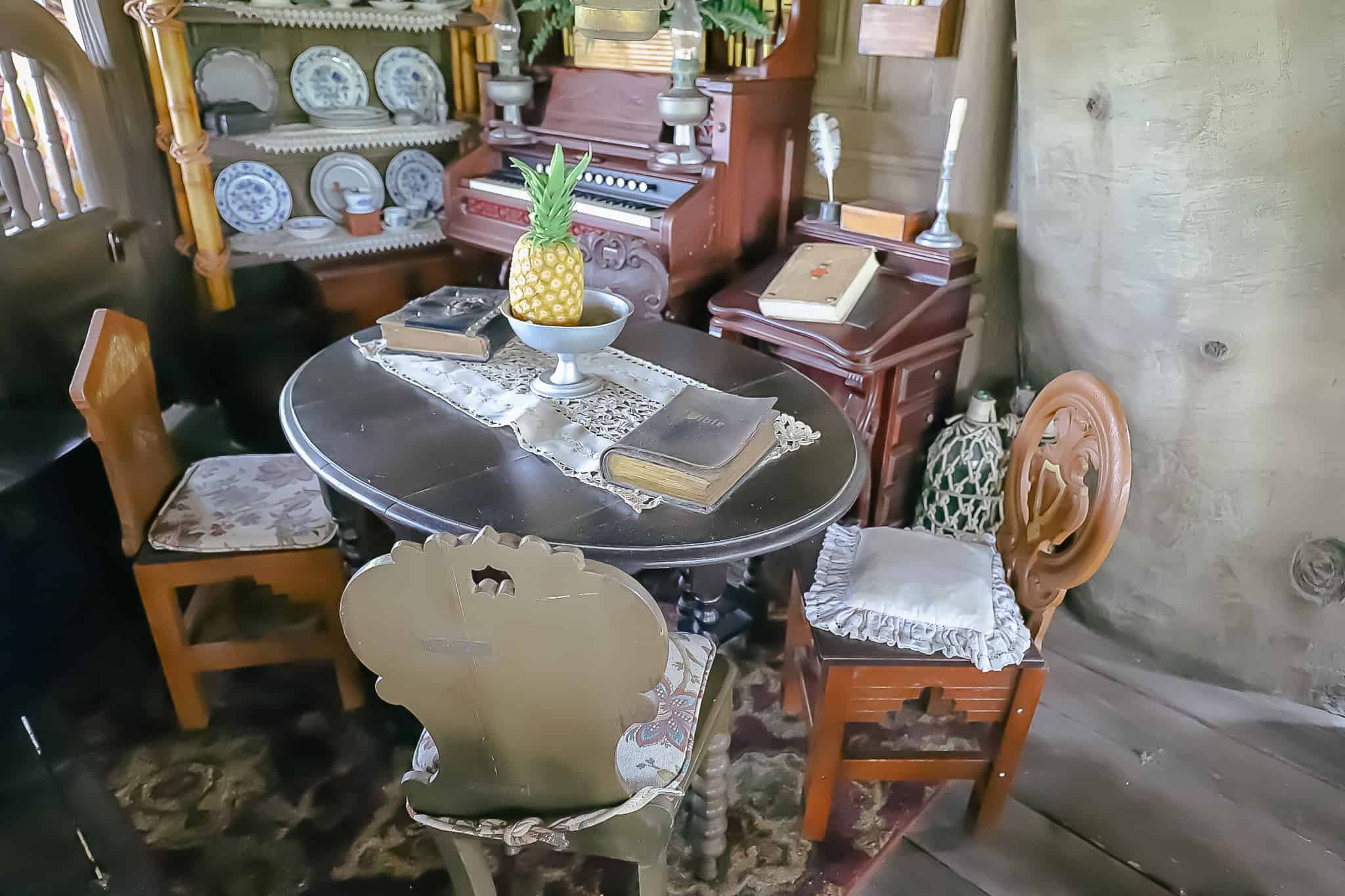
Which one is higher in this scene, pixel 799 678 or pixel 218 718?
pixel 799 678

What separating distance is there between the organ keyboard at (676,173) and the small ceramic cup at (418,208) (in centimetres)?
36

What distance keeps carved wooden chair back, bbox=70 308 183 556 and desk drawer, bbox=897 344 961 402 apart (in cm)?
174

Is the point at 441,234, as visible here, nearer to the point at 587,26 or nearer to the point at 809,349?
the point at 809,349

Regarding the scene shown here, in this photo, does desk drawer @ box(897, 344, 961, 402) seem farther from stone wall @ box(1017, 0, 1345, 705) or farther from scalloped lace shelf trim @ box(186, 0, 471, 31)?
scalloped lace shelf trim @ box(186, 0, 471, 31)

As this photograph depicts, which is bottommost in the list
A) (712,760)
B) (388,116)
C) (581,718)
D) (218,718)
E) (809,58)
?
(218,718)

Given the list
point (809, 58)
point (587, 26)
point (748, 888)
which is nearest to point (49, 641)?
point (748, 888)

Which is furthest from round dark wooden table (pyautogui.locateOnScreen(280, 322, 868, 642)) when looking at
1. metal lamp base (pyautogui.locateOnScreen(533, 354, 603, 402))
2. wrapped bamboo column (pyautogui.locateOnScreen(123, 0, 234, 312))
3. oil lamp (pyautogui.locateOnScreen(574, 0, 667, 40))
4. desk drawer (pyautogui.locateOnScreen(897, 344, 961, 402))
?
wrapped bamboo column (pyautogui.locateOnScreen(123, 0, 234, 312))

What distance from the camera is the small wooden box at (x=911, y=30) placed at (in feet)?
7.22

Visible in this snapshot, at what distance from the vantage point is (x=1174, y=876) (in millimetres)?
1691

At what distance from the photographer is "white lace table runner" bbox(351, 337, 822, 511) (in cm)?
151

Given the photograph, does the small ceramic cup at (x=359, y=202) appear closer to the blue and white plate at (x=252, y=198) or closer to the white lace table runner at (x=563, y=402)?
the blue and white plate at (x=252, y=198)

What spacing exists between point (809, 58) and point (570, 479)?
5.67 feet

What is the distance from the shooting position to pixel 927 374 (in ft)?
7.64

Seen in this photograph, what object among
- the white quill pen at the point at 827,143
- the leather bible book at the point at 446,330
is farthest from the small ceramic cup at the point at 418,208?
the white quill pen at the point at 827,143
